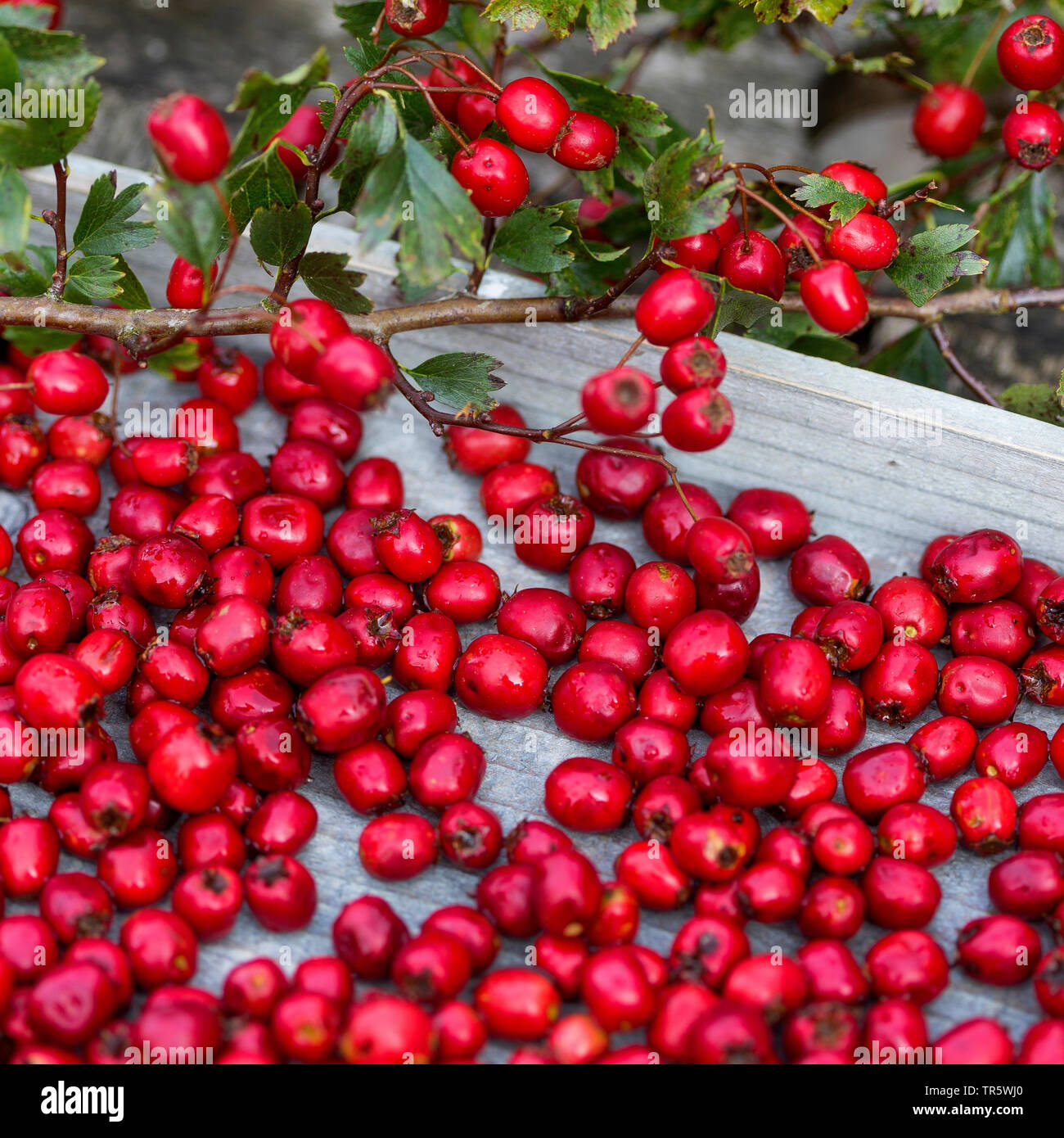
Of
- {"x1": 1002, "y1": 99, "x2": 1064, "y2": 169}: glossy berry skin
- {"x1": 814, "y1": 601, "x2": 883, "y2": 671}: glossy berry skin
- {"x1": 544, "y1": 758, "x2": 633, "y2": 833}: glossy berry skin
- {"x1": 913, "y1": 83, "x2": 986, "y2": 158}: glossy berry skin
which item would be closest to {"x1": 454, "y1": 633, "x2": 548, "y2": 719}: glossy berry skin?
{"x1": 544, "y1": 758, "x2": 633, "y2": 833}: glossy berry skin

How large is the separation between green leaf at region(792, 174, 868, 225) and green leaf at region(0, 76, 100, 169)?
0.99m

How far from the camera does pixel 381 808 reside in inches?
54.9

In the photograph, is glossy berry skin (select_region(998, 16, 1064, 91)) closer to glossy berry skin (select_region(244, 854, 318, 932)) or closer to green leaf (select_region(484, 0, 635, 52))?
green leaf (select_region(484, 0, 635, 52))

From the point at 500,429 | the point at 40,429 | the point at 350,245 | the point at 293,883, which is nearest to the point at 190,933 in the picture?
the point at 293,883

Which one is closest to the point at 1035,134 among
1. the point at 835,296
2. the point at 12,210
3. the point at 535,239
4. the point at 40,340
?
the point at 835,296

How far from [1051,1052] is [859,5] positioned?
79.7 inches

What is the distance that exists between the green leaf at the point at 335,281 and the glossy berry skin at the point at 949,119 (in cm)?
123

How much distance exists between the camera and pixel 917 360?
6.48 feet

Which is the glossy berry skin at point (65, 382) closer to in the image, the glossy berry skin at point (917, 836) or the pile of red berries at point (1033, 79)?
the glossy berry skin at point (917, 836)

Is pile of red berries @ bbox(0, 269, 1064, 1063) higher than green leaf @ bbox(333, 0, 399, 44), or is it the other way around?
green leaf @ bbox(333, 0, 399, 44)

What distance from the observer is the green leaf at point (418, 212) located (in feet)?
4.32

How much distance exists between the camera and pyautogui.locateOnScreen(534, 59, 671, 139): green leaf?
1585 millimetres

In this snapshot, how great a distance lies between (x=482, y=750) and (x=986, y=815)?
70 centimetres
